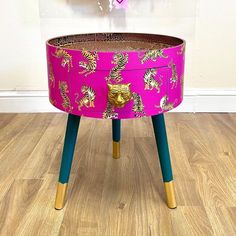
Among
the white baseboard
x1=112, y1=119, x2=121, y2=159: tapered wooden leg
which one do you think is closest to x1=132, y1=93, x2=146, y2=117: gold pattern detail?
x1=112, y1=119, x2=121, y2=159: tapered wooden leg

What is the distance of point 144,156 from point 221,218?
42 centimetres

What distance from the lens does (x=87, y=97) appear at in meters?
0.86

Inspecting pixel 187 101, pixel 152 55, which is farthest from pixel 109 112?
pixel 187 101

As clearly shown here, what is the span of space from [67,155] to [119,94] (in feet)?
0.86

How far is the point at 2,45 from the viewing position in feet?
5.59

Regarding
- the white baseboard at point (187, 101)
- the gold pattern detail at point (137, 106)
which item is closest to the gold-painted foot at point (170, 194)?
the gold pattern detail at point (137, 106)

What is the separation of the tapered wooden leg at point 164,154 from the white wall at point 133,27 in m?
0.81

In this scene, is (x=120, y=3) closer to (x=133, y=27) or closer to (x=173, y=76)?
(x=133, y=27)

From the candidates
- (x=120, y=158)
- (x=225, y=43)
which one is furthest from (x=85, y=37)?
(x=225, y=43)

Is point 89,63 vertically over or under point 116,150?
over

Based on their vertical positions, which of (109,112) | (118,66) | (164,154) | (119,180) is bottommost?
(119,180)

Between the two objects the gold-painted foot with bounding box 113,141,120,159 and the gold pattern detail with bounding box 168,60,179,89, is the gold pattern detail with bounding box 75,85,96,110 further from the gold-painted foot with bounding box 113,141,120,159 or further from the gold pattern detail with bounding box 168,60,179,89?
the gold-painted foot with bounding box 113,141,120,159

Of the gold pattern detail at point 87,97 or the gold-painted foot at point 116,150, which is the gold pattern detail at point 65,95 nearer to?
the gold pattern detail at point 87,97

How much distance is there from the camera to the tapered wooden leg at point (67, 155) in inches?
37.6
